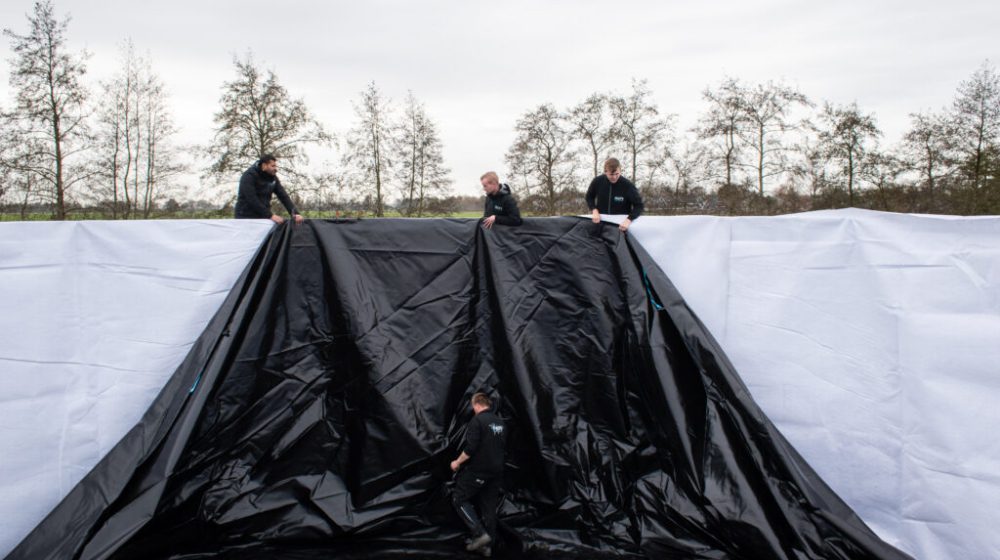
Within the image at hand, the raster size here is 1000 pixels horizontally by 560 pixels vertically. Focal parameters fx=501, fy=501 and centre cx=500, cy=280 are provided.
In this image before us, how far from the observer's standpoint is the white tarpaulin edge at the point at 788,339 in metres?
2.90

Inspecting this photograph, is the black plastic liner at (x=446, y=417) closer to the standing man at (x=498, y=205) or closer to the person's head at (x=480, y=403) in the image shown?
the standing man at (x=498, y=205)

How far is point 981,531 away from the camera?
274 cm

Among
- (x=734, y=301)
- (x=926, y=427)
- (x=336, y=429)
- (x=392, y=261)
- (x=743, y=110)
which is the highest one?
(x=743, y=110)

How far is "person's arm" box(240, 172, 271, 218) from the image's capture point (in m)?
4.37

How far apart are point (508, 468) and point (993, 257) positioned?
3271mm

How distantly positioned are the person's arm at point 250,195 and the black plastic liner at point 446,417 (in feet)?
3.30

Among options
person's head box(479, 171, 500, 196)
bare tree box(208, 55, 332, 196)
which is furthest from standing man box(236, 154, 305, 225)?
bare tree box(208, 55, 332, 196)

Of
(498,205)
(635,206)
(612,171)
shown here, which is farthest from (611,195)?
(498,205)

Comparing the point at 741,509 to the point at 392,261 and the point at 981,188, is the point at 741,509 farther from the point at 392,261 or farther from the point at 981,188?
the point at 981,188

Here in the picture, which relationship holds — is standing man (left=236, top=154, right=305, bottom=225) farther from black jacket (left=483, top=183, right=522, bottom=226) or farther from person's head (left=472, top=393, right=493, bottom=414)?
person's head (left=472, top=393, right=493, bottom=414)

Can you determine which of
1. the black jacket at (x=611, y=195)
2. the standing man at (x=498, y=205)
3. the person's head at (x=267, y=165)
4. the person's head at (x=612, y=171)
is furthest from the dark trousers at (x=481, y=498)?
the person's head at (x=267, y=165)

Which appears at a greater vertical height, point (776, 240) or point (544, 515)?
point (776, 240)

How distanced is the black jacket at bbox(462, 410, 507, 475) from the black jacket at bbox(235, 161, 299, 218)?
238cm

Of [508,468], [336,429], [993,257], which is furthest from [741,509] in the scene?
[336,429]
